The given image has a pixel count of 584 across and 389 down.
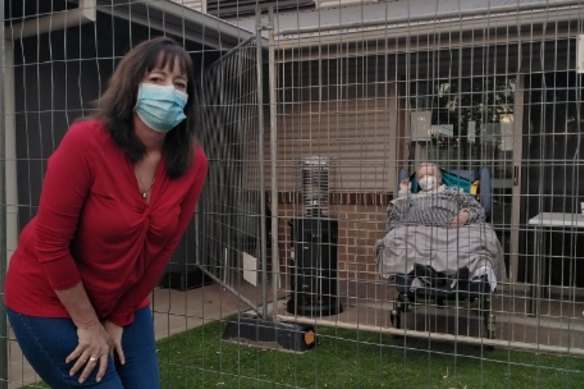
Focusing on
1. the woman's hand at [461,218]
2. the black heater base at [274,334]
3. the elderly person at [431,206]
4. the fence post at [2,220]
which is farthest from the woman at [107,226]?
the woman's hand at [461,218]

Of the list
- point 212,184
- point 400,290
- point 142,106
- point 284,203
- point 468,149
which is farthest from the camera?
point 212,184

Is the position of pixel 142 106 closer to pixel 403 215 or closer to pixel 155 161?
pixel 155 161

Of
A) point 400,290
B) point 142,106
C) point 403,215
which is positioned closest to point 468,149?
point 403,215

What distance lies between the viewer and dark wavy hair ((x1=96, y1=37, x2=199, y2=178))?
6.43 ft

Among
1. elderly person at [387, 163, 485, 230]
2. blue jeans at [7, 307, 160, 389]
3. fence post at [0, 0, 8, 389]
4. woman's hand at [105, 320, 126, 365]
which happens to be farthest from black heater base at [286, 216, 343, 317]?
blue jeans at [7, 307, 160, 389]

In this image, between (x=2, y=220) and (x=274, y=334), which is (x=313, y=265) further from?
(x=2, y=220)

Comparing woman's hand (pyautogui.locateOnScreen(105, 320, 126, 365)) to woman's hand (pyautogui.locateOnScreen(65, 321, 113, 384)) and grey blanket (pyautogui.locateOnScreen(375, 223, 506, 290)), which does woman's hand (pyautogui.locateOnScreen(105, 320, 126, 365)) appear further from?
grey blanket (pyautogui.locateOnScreen(375, 223, 506, 290))

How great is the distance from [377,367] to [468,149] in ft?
5.61

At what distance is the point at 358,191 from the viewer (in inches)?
199

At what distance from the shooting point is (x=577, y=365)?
4.42 m

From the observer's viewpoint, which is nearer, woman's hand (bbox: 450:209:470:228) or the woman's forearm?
the woman's forearm

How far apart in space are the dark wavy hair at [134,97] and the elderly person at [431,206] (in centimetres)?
264

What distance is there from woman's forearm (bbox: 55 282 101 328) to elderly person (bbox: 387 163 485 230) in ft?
9.56

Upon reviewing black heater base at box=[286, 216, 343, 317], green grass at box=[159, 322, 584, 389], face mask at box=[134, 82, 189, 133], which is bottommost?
green grass at box=[159, 322, 584, 389]
